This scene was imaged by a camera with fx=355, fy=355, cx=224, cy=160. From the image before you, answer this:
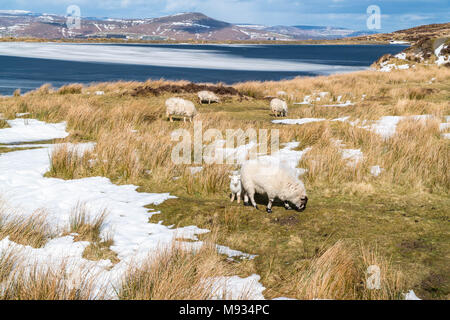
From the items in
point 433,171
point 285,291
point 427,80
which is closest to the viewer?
point 285,291

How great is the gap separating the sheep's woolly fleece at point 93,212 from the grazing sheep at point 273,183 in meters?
1.42

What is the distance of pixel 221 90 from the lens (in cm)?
2359

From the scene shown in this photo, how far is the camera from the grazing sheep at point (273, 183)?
6434 millimetres

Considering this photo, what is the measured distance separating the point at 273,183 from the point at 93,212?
3.25m

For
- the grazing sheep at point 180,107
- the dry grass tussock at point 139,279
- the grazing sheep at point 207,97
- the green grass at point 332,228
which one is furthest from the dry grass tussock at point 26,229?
the grazing sheep at point 207,97

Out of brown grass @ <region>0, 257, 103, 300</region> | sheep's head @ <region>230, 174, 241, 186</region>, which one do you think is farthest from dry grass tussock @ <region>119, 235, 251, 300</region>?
sheep's head @ <region>230, 174, 241, 186</region>

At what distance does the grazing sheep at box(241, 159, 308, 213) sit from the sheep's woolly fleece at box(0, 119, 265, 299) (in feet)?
4.67

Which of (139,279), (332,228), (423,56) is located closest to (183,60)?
(423,56)

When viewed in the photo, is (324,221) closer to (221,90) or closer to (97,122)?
(97,122)

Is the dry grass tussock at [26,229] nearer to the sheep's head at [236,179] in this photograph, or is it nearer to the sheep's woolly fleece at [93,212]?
the sheep's woolly fleece at [93,212]

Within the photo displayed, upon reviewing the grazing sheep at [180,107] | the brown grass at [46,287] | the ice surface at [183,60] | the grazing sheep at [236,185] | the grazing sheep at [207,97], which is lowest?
the brown grass at [46,287]

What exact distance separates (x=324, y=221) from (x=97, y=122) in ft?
34.1

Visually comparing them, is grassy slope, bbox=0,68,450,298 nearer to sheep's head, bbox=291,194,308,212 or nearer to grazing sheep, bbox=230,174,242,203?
sheep's head, bbox=291,194,308,212
